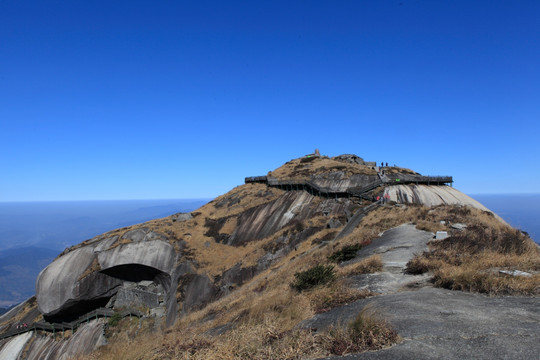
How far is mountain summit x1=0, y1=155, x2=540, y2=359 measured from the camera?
6.69 m

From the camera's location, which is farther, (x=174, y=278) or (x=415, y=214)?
(x=174, y=278)

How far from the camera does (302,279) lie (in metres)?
12.5

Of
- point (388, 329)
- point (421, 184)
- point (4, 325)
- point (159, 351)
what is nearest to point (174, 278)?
point (4, 325)

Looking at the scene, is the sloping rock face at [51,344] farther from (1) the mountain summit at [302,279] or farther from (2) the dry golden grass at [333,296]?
(2) the dry golden grass at [333,296]

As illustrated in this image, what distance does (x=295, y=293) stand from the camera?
38.3ft

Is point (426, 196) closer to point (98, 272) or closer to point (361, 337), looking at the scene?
point (361, 337)

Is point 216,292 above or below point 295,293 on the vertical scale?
below

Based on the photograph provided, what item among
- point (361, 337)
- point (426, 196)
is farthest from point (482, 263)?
point (426, 196)

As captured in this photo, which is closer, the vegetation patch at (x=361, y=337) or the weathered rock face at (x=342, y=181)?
the vegetation patch at (x=361, y=337)

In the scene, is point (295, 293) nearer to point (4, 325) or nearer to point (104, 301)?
Result: point (104, 301)

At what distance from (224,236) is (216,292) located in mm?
11884

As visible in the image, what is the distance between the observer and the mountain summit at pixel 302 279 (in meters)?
6.69

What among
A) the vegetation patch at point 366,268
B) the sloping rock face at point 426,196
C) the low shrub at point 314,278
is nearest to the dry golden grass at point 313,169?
the sloping rock face at point 426,196

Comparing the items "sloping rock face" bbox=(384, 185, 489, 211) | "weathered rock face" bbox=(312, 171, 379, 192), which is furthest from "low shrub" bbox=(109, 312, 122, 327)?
"sloping rock face" bbox=(384, 185, 489, 211)
